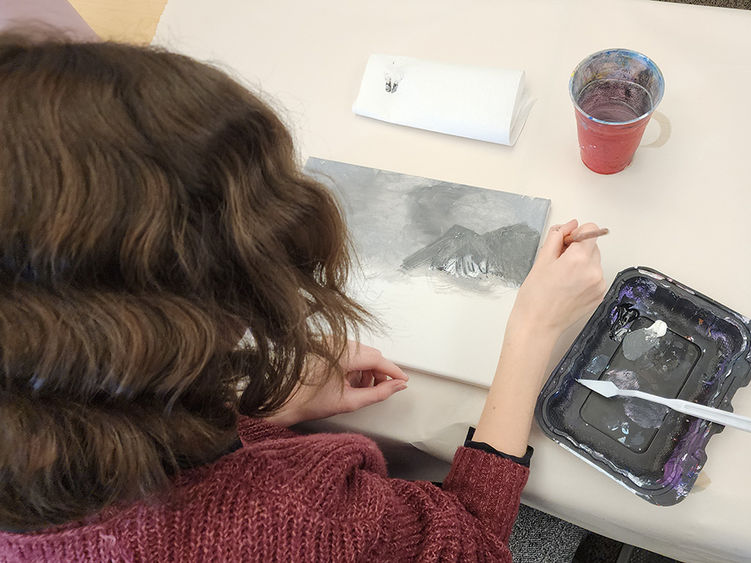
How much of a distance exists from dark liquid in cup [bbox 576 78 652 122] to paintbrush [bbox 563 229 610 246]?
15 cm

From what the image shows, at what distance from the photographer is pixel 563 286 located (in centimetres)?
62

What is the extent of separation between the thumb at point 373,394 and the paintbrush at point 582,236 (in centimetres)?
24

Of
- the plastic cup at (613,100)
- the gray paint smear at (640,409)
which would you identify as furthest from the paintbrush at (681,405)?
the plastic cup at (613,100)

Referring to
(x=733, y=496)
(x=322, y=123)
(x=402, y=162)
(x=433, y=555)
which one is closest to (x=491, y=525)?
(x=433, y=555)

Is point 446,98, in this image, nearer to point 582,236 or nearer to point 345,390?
point 582,236

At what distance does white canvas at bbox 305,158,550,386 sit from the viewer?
2.22ft

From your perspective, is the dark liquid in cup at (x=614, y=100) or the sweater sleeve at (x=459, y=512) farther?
the dark liquid in cup at (x=614, y=100)

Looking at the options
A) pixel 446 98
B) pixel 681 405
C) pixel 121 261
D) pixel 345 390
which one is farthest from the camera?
pixel 446 98

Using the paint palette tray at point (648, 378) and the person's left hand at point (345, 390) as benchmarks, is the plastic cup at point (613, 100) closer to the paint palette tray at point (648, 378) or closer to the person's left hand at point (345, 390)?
the paint palette tray at point (648, 378)

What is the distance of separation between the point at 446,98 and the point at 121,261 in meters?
0.51

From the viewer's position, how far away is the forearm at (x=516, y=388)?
0.60 m

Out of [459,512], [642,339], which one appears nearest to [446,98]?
[642,339]

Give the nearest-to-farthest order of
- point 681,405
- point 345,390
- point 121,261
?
point 121,261, point 681,405, point 345,390

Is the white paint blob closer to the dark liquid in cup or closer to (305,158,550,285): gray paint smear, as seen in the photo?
(305,158,550,285): gray paint smear
